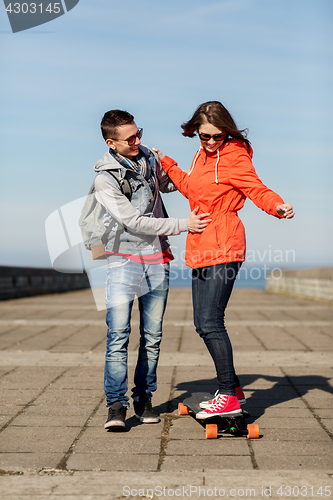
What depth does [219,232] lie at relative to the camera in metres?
3.22

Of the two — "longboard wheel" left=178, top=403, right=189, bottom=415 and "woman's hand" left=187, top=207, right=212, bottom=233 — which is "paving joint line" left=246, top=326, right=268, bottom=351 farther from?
"woman's hand" left=187, top=207, right=212, bottom=233

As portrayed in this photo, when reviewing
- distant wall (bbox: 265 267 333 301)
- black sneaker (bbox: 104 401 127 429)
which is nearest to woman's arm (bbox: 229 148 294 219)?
black sneaker (bbox: 104 401 127 429)

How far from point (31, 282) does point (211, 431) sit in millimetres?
15139

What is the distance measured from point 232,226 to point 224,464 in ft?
4.35

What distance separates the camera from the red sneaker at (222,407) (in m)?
3.23

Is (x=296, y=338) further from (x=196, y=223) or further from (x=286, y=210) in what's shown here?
(x=286, y=210)

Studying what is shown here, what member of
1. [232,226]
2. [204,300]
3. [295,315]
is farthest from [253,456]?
[295,315]

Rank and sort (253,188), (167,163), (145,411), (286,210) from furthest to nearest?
(167,163)
(145,411)
(253,188)
(286,210)

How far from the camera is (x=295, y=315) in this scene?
1067cm

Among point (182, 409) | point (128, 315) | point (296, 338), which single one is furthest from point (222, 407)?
point (296, 338)

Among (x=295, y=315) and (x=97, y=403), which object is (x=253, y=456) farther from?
(x=295, y=315)

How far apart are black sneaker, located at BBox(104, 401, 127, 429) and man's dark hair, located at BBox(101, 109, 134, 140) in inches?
65.5

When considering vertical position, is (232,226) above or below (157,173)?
below

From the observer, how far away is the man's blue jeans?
3395mm
